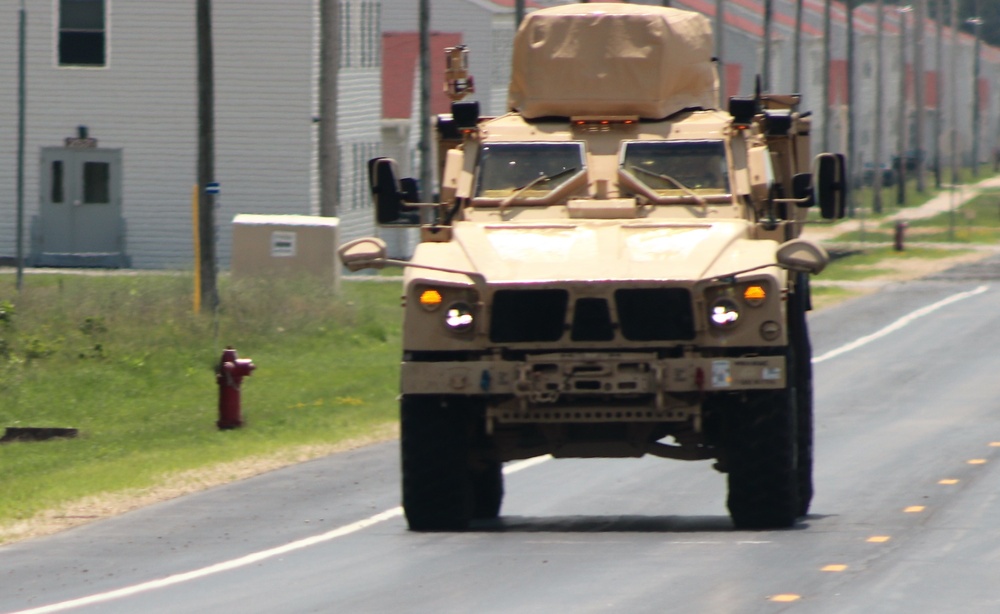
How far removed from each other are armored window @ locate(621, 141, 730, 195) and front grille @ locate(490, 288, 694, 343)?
149cm

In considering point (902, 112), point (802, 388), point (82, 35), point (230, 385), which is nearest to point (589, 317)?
point (802, 388)

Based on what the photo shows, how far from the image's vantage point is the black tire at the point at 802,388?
1327 cm

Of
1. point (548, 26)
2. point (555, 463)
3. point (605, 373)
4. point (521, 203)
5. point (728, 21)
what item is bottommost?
point (555, 463)

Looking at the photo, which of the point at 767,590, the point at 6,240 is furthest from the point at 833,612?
the point at 6,240

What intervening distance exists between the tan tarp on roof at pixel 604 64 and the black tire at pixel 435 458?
8.85ft

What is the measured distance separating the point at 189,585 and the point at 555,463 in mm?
6559

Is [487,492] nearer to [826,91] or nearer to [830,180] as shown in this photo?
[830,180]

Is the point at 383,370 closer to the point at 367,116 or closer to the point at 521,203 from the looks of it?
the point at 521,203

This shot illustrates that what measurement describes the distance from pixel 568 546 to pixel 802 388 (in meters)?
2.97

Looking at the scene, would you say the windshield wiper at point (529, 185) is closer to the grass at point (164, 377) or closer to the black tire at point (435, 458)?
the black tire at point (435, 458)

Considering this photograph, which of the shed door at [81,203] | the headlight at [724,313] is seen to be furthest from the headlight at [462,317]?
the shed door at [81,203]

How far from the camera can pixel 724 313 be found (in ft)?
37.9

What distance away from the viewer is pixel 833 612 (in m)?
9.25

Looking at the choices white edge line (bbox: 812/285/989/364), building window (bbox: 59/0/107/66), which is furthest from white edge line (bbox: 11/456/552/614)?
building window (bbox: 59/0/107/66)
